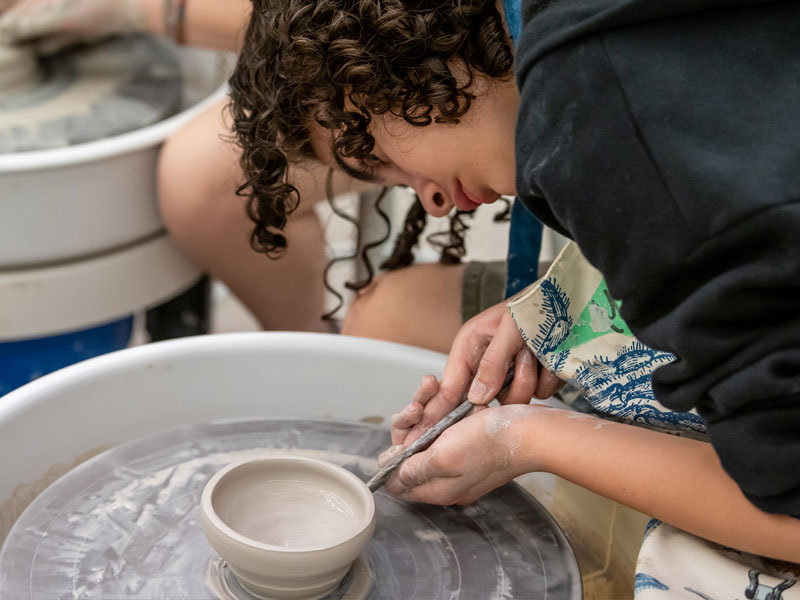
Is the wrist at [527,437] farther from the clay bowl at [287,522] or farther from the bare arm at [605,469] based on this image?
the clay bowl at [287,522]

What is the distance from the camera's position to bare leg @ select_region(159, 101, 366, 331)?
5.57 ft

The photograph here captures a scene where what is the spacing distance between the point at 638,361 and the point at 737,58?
1.40 ft

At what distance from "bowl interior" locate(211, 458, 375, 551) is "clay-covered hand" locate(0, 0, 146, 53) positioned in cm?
122

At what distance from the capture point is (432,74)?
1005mm

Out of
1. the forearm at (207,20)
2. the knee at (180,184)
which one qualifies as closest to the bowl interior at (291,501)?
the knee at (180,184)

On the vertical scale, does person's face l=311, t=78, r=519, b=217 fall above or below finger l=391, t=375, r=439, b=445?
above

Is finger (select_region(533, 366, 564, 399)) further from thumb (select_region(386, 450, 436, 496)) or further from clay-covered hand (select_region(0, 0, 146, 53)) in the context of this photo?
clay-covered hand (select_region(0, 0, 146, 53))

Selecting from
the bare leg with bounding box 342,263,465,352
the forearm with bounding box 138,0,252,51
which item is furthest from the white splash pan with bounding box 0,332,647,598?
the forearm with bounding box 138,0,252,51

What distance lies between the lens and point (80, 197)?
1.66 m

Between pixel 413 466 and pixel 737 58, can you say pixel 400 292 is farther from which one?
pixel 737 58

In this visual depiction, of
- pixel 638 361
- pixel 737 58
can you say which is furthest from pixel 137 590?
pixel 737 58

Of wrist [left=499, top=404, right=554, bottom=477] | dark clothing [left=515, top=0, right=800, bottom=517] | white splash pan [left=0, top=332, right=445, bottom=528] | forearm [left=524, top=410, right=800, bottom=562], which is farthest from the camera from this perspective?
white splash pan [left=0, top=332, right=445, bottom=528]

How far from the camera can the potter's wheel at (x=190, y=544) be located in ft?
3.43

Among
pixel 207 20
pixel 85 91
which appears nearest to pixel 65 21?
pixel 85 91
